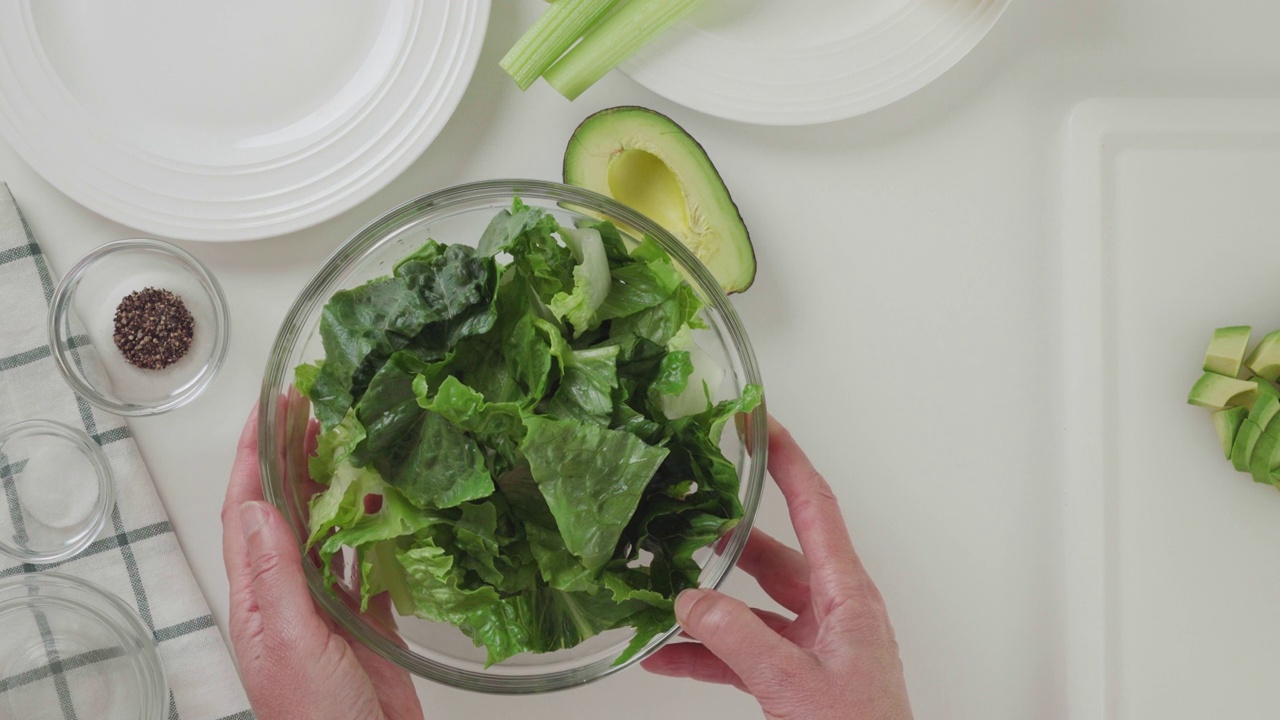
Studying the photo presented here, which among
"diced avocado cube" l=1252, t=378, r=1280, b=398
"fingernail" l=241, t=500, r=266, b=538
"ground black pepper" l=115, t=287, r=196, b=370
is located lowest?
"fingernail" l=241, t=500, r=266, b=538

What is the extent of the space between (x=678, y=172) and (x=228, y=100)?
2.09 feet

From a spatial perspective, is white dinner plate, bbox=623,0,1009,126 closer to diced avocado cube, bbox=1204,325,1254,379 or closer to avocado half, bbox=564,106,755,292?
avocado half, bbox=564,106,755,292

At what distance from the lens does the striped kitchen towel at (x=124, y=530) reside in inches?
48.0

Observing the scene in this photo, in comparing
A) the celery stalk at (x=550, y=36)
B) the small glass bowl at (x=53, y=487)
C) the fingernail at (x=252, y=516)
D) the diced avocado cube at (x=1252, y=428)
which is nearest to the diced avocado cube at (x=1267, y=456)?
the diced avocado cube at (x=1252, y=428)

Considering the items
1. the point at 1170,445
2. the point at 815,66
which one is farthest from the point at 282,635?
the point at 1170,445

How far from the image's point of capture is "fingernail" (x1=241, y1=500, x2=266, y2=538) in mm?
1000

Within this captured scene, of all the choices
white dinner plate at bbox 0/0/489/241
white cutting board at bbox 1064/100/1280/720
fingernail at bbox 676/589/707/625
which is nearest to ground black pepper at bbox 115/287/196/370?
white dinner plate at bbox 0/0/489/241

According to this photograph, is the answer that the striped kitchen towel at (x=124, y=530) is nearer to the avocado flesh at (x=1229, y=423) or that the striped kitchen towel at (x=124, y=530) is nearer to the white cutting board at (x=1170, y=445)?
the white cutting board at (x=1170, y=445)

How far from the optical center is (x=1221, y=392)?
1294 mm

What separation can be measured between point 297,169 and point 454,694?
74 cm

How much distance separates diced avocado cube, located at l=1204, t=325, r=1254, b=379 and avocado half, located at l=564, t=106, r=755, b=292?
69 cm

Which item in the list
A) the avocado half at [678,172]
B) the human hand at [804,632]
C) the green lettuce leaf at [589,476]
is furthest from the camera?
the avocado half at [678,172]

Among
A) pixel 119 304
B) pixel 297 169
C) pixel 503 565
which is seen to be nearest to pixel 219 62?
pixel 297 169

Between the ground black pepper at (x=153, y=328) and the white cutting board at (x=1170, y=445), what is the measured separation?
4.12ft
